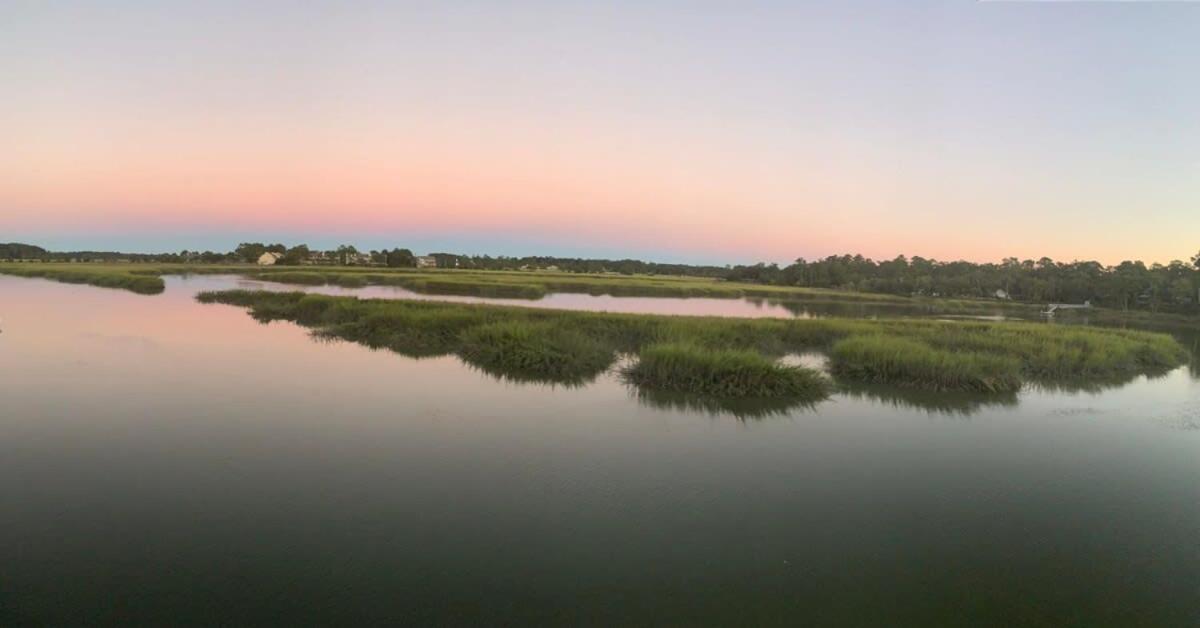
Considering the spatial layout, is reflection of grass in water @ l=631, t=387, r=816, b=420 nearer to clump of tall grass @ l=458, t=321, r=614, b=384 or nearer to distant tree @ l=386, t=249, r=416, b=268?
clump of tall grass @ l=458, t=321, r=614, b=384

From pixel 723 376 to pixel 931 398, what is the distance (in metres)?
4.32

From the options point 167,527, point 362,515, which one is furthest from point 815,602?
point 167,527

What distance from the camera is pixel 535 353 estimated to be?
47.3 feet

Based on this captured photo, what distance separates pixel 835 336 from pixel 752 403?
991 centimetres

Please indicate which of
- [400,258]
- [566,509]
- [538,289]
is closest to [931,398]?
[566,509]

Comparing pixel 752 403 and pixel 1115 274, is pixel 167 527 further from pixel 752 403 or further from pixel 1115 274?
pixel 1115 274

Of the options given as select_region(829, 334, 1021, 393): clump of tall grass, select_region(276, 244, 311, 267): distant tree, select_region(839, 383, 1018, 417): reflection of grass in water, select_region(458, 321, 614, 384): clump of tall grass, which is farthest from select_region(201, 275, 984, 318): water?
select_region(276, 244, 311, 267): distant tree

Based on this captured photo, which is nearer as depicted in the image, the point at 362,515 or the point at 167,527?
the point at 167,527

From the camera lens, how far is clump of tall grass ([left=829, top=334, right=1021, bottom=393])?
44.5 feet

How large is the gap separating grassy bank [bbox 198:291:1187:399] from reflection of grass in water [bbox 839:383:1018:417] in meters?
0.48

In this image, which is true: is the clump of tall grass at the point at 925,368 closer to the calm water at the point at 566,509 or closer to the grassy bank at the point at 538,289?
the calm water at the point at 566,509

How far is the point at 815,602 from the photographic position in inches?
181

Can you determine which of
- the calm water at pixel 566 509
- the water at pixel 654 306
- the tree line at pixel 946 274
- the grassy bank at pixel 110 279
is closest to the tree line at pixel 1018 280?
the tree line at pixel 946 274

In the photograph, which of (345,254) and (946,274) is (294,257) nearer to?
(345,254)
